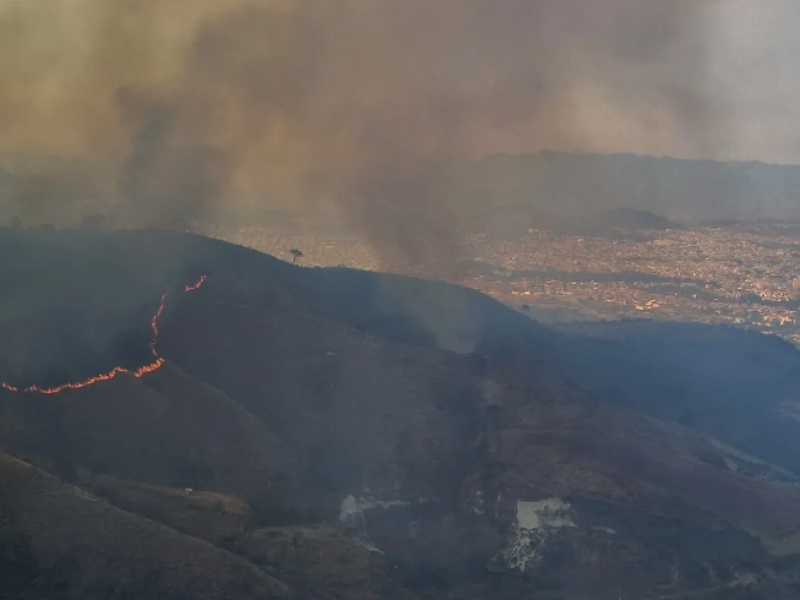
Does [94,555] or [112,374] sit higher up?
[112,374]

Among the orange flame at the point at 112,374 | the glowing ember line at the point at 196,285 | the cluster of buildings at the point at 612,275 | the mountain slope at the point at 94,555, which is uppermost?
the cluster of buildings at the point at 612,275

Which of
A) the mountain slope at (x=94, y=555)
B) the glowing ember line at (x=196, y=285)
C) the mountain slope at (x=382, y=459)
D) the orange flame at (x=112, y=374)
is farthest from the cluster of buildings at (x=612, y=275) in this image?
the mountain slope at (x=94, y=555)

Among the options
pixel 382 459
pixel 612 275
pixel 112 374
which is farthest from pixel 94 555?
pixel 612 275

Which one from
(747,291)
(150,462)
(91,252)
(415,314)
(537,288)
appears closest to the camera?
(150,462)

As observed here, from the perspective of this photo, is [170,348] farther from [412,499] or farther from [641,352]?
[641,352]

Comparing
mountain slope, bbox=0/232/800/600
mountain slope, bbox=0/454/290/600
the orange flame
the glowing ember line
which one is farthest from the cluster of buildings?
mountain slope, bbox=0/454/290/600

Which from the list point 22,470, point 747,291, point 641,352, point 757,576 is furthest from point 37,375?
point 747,291

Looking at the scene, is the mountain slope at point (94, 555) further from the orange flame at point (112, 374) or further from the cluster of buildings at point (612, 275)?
the cluster of buildings at point (612, 275)

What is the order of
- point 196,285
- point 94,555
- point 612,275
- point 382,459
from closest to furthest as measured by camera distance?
point 94,555
point 382,459
point 196,285
point 612,275

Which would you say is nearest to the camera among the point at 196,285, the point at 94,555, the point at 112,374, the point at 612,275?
the point at 94,555

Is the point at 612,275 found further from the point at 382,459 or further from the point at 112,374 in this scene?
the point at 112,374

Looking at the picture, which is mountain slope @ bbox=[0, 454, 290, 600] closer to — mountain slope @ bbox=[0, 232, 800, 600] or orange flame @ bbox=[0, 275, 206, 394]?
mountain slope @ bbox=[0, 232, 800, 600]
